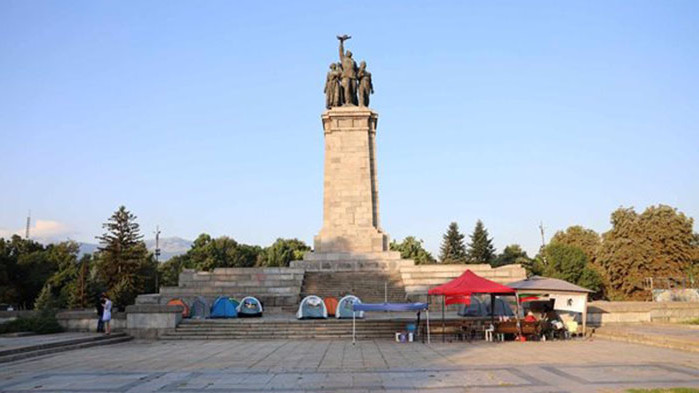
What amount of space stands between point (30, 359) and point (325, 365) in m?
8.40

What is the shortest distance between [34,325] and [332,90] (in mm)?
23451

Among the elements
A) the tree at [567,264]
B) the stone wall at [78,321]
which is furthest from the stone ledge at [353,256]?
the tree at [567,264]

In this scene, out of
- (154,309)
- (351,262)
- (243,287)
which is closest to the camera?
(154,309)

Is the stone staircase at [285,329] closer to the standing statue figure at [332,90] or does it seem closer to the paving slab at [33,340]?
the paving slab at [33,340]

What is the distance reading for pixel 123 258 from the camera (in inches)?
2212

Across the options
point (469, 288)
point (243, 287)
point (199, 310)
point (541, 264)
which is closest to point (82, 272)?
point (243, 287)

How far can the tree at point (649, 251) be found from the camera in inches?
1951

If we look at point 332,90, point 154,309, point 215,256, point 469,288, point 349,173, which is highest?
point 332,90

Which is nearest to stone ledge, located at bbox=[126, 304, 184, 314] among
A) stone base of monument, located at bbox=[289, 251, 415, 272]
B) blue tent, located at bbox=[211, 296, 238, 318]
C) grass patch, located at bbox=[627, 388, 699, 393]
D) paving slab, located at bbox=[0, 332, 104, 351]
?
paving slab, located at bbox=[0, 332, 104, 351]

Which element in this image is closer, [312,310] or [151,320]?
[151,320]

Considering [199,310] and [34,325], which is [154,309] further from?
[34,325]

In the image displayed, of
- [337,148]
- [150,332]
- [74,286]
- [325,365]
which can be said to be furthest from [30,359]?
[74,286]

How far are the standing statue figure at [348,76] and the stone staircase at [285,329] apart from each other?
2070 cm

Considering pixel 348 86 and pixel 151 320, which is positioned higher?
pixel 348 86
